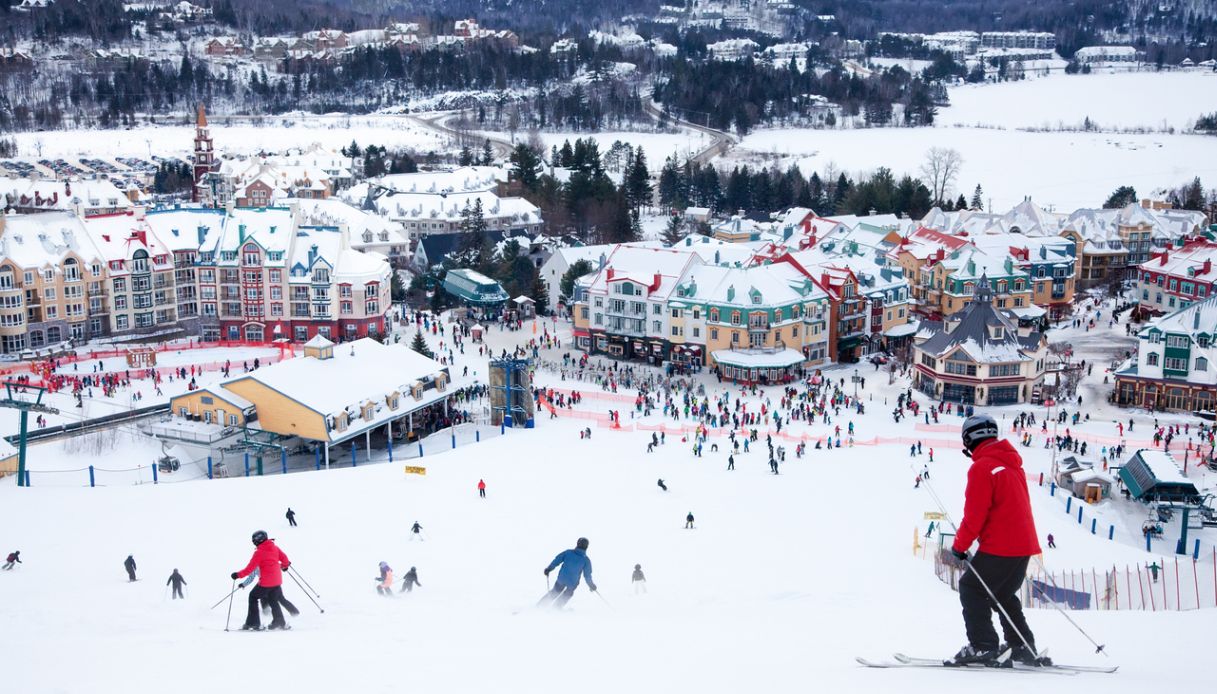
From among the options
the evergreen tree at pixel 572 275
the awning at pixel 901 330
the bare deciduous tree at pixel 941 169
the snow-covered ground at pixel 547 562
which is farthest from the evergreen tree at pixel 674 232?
the snow-covered ground at pixel 547 562

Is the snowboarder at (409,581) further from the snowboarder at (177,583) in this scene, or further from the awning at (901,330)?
the awning at (901,330)

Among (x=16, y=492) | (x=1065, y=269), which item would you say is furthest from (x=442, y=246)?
(x=16, y=492)

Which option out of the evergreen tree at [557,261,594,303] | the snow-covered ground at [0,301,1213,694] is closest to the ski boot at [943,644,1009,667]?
the snow-covered ground at [0,301,1213,694]

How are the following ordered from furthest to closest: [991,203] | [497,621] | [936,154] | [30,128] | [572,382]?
[30,128]
[936,154]
[991,203]
[572,382]
[497,621]

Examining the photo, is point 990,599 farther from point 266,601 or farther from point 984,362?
point 984,362

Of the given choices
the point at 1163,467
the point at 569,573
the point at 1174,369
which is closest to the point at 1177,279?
the point at 1174,369

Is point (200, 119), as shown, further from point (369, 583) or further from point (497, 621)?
point (497, 621)
